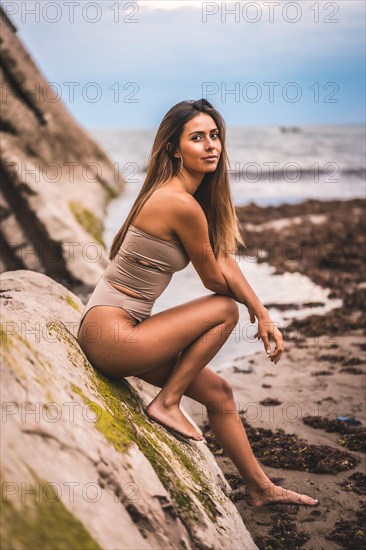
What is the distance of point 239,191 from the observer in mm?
32656

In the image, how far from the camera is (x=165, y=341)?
3979 mm

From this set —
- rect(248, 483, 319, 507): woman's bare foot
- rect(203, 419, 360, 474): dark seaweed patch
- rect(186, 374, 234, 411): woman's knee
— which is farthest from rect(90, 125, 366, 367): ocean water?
rect(186, 374, 234, 411): woman's knee

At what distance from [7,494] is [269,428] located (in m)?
4.23

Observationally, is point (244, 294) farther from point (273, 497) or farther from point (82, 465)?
point (82, 465)

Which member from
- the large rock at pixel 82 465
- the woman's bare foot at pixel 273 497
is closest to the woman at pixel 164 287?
the large rock at pixel 82 465

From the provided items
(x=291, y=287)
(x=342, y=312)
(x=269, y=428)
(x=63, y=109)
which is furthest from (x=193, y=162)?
(x=63, y=109)

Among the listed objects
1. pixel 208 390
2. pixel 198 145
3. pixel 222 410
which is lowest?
pixel 222 410

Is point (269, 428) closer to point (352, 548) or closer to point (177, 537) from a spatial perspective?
point (352, 548)

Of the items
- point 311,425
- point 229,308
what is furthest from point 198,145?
point 311,425

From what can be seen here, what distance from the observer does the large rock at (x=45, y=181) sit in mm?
11516

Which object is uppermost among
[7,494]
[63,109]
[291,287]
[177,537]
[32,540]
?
[63,109]

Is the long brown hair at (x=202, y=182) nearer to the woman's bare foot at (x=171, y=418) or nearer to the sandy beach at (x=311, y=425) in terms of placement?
the woman's bare foot at (x=171, y=418)

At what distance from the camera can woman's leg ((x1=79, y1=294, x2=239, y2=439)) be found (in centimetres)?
394

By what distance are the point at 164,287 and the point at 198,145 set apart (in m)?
0.92
